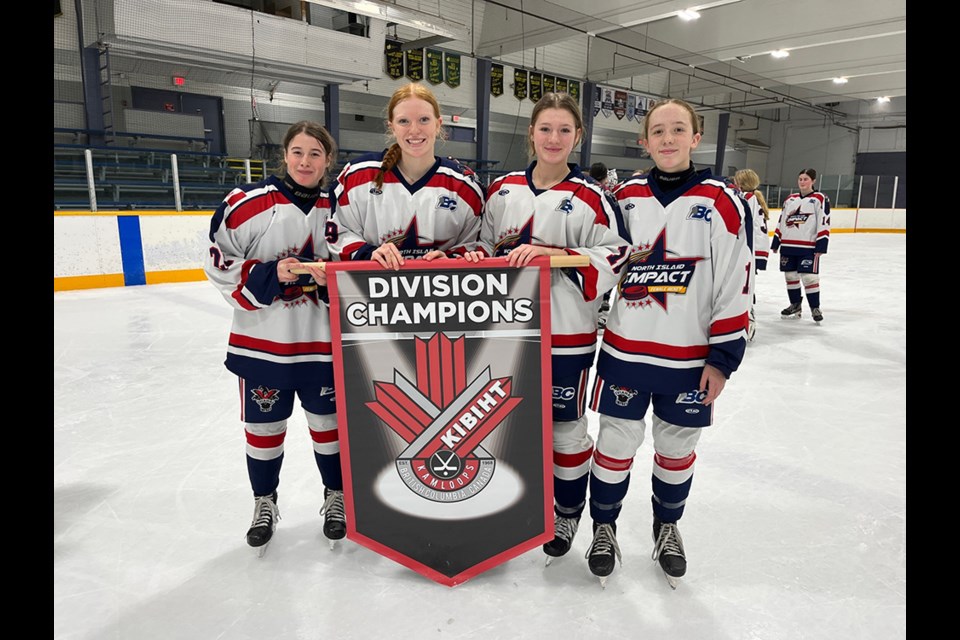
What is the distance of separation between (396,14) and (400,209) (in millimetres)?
7633

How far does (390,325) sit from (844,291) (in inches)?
275

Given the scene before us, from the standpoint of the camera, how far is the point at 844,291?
6.78m

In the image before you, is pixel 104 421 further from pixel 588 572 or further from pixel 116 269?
pixel 116 269

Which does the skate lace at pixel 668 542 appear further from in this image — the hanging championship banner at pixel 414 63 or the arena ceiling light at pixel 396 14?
the hanging championship banner at pixel 414 63

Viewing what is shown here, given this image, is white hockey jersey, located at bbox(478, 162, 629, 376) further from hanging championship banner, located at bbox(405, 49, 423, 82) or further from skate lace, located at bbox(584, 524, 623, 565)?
hanging championship banner, located at bbox(405, 49, 423, 82)

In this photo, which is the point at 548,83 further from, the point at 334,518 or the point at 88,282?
the point at 334,518

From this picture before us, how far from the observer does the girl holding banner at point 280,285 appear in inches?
65.1

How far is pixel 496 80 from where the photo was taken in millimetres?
13328

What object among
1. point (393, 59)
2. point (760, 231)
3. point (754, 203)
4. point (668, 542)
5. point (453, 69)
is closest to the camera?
point (668, 542)

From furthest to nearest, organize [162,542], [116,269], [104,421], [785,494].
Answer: [116,269], [104,421], [785,494], [162,542]

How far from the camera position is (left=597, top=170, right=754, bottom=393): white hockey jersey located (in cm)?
150

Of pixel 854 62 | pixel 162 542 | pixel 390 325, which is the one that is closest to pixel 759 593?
pixel 390 325

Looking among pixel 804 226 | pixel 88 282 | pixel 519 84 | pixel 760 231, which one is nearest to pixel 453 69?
pixel 519 84
